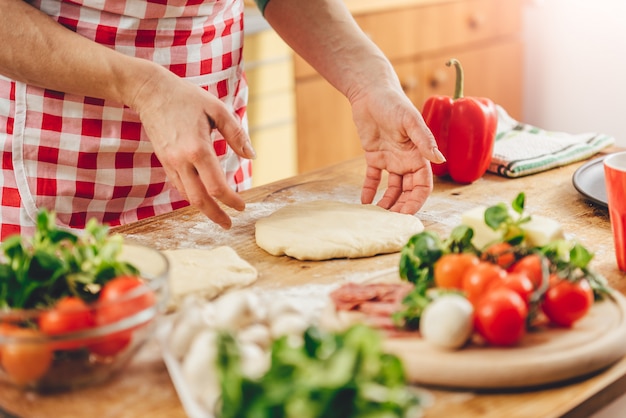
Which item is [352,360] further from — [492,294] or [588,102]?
[588,102]

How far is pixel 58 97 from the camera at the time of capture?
1400 millimetres

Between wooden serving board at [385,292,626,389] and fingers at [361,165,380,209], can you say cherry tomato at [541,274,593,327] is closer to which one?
wooden serving board at [385,292,626,389]

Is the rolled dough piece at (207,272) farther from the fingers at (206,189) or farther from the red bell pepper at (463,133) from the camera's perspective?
the red bell pepper at (463,133)

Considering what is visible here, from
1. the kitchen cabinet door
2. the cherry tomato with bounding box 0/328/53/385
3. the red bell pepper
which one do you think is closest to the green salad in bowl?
the cherry tomato with bounding box 0/328/53/385

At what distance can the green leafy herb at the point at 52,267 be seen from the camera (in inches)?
33.6

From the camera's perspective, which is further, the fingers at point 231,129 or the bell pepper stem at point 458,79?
the bell pepper stem at point 458,79

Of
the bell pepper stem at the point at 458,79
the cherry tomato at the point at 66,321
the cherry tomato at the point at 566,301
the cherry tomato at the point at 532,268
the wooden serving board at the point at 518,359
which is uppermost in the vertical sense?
the bell pepper stem at the point at 458,79

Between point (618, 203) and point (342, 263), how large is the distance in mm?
394

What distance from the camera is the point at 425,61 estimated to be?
10.8ft

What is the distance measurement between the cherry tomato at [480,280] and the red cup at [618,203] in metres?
0.31

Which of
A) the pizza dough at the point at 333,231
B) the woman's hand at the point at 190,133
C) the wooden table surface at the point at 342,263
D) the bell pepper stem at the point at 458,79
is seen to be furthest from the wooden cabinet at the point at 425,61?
the woman's hand at the point at 190,133

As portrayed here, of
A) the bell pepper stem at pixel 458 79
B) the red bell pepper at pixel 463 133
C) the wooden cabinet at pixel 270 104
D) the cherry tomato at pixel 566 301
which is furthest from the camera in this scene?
the wooden cabinet at pixel 270 104

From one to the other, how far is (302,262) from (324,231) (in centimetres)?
8

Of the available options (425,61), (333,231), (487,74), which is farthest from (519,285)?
(487,74)
